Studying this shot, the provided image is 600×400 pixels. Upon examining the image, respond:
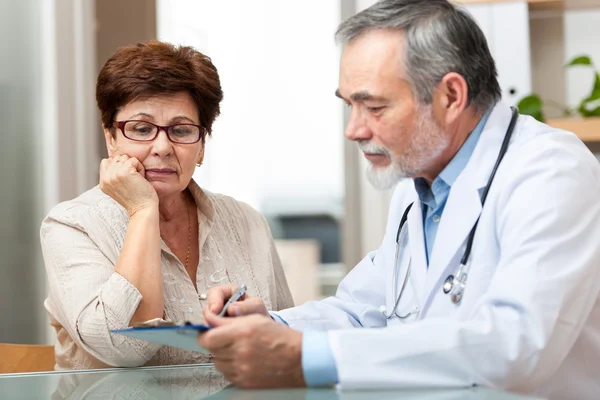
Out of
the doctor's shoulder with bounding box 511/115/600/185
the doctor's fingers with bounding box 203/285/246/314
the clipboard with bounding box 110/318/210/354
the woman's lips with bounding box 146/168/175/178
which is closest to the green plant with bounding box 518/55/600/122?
the woman's lips with bounding box 146/168/175/178

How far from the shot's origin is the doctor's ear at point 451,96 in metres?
1.36

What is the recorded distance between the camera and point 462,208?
1331mm

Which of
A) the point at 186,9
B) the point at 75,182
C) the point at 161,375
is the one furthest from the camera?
the point at 186,9

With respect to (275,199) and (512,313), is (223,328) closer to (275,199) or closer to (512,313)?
(512,313)

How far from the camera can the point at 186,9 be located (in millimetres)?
6148

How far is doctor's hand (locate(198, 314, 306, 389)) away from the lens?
1056 millimetres

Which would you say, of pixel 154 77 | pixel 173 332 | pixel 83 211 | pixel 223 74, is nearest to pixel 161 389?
pixel 173 332

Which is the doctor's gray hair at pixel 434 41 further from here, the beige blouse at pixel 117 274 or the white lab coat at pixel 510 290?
the beige blouse at pixel 117 274

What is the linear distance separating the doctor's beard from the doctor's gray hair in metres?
0.03

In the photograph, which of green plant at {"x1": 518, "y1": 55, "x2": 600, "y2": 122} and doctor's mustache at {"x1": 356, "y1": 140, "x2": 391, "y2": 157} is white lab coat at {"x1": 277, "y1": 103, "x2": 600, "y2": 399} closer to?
doctor's mustache at {"x1": 356, "y1": 140, "x2": 391, "y2": 157}

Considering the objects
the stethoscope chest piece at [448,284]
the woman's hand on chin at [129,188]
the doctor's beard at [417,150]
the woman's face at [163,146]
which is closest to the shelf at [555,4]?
the woman's face at [163,146]

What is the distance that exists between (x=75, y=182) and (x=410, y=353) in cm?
258

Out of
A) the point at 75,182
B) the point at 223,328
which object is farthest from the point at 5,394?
the point at 75,182

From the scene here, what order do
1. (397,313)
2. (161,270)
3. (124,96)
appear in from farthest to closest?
(124,96) < (161,270) < (397,313)
